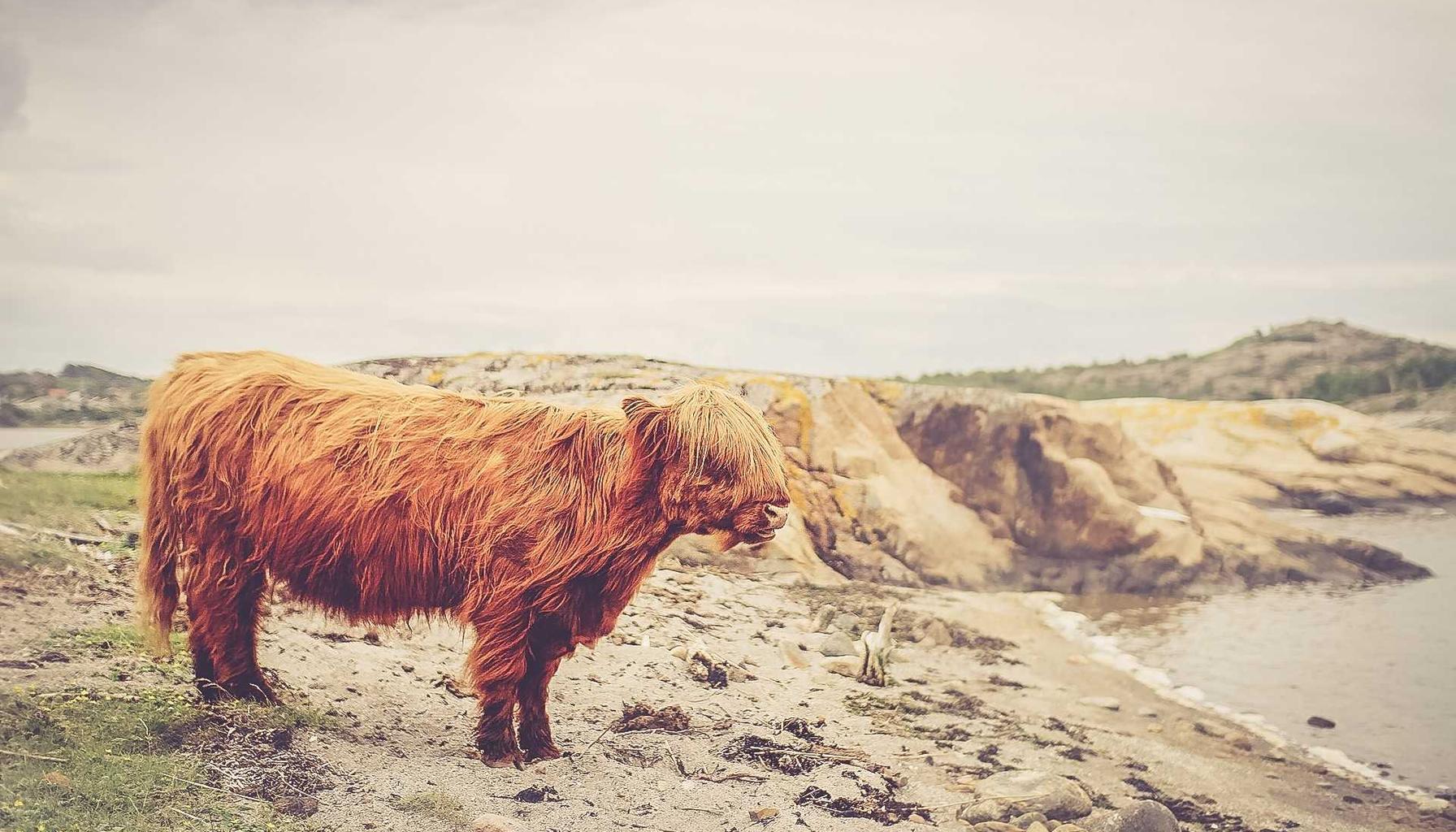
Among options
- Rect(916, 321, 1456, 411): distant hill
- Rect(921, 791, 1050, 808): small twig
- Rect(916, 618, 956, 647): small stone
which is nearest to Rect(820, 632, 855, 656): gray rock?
Rect(916, 618, 956, 647): small stone

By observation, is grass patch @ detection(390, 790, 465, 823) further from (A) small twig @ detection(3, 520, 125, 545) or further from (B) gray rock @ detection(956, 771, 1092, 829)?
(A) small twig @ detection(3, 520, 125, 545)

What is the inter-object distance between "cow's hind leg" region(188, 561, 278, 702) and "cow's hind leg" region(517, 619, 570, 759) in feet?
4.58

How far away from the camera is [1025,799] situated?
6070 mm

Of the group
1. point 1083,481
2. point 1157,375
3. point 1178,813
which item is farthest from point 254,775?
point 1157,375

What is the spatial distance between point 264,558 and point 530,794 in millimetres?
1812

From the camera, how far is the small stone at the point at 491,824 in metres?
4.68

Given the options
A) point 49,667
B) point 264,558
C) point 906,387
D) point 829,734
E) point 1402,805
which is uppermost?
point 906,387

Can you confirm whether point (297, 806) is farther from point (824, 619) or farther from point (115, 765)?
point (824, 619)

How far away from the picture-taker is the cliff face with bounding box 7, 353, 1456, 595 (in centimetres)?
1141

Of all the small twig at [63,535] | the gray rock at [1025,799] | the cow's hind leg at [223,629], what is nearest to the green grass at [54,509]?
the small twig at [63,535]

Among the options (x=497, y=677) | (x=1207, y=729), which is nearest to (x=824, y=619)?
(x=1207, y=729)

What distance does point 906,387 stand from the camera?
44.1 feet

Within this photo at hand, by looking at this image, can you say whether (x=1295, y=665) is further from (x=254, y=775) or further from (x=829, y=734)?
(x=254, y=775)

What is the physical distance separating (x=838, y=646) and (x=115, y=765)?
208 inches
